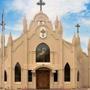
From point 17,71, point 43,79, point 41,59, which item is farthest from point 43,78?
point 17,71

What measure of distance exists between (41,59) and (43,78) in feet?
8.87

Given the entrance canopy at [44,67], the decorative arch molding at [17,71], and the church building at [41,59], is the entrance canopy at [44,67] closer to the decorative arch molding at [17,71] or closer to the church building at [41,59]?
the church building at [41,59]

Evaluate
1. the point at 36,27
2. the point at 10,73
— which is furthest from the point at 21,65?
the point at 36,27

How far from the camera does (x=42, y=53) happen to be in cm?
5916

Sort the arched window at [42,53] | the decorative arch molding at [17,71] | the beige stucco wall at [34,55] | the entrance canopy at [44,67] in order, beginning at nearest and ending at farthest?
the entrance canopy at [44,67]
the beige stucco wall at [34,55]
the decorative arch molding at [17,71]
the arched window at [42,53]

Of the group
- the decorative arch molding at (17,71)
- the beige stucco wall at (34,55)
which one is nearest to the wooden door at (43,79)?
the beige stucco wall at (34,55)

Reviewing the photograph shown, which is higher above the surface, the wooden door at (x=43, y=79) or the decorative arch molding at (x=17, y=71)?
the decorative arch molding at (x=17, y=71)

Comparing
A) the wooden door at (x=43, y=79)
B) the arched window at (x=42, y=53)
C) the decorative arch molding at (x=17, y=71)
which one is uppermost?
the arched window at (x=42, y=53)

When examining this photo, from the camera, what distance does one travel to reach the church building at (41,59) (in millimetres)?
58469

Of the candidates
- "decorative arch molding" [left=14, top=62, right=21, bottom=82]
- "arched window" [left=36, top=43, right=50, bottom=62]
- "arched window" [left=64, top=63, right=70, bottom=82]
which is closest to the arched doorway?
"arched window" [left=36, top=43, right=50, bottom=62]

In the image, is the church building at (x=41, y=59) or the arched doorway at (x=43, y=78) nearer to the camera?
the church building at (x=41, y=59)

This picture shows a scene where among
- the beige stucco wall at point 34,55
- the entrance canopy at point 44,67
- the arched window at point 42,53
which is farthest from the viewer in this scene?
the arched window at point 42,53

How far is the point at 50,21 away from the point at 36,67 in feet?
22.1

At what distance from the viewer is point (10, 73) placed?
58156mm
